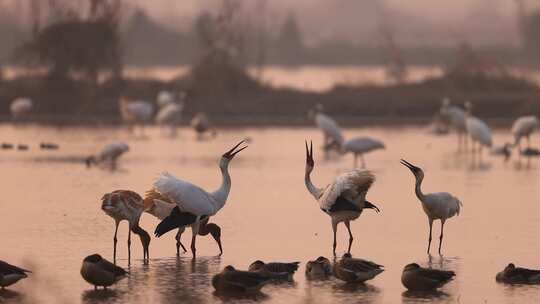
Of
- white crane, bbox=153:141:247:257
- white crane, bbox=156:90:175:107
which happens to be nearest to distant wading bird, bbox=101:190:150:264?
white crane, bbox=153:141:247:257

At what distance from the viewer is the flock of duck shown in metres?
10.5

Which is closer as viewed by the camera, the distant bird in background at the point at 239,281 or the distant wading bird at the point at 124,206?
the distant bird in background at the point at 239,281

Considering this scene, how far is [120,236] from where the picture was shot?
1369cm

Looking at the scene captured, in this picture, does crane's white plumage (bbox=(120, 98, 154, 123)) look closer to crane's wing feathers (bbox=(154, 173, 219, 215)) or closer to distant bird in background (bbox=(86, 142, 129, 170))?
distant bird in background (bbox=(86, 142, 129, 170))

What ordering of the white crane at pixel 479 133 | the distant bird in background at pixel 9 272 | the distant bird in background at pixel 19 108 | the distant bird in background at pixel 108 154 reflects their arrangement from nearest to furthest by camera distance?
the distant bird in background at pixel 9 272 < the distant bird in background at pixel 108 154 < the white crane at pixel 479 133 < the distant bird in background at pixel 19 108

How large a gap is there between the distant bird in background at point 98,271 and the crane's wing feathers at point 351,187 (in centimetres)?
264

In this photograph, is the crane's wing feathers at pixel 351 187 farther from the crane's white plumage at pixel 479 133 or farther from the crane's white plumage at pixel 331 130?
the crane's white plumage at pixel 479 133

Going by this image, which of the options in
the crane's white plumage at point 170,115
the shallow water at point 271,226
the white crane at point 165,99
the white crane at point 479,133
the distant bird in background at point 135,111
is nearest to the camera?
the shallow water at point 271,226

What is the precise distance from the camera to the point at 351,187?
40.5ft

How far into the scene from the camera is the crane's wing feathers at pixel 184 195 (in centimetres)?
1186

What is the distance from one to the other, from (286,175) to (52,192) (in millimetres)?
4253

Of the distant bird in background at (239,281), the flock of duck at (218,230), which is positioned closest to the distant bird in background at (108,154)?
the flock of duck at (218,230)

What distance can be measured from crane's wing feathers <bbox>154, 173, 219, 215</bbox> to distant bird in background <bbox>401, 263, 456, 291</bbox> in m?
2.18

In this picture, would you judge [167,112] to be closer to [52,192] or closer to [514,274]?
[52,192]
